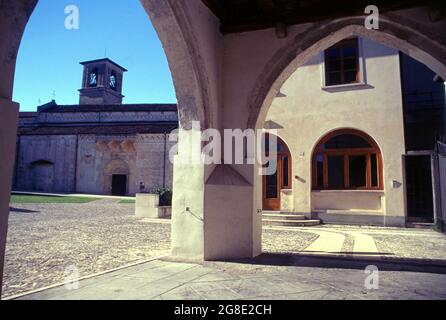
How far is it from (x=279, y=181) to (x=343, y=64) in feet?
15.8

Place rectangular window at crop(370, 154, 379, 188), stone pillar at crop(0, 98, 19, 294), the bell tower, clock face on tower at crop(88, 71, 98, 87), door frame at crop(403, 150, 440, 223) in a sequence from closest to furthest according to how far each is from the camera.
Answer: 1. stone pillar at crop(0, 98, 19, 294)
2. door frame at crop(403, 150, 440, 223)
3. rectangular window at crop(370, 154, 379, 188)
4. the bell tower
5. clock face on tower at crop(88, 71, 98, 87)

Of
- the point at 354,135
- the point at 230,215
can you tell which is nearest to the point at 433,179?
the point at 354,135

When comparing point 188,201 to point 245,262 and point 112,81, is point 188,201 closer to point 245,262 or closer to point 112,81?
point 245,262

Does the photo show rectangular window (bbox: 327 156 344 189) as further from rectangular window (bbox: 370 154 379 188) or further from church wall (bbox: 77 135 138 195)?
church wall (bbox: 77 135 138 195)

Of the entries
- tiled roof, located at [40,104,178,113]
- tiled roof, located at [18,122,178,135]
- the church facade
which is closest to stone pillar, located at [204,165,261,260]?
the church facade

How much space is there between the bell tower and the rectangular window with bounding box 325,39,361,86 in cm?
3656

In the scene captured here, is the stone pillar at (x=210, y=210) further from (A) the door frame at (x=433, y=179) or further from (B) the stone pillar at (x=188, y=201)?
(A) the door frame at (x=433, y=179)

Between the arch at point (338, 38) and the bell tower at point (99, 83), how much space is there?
41.6 m

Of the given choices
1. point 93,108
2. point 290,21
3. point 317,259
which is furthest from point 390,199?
point 93,108

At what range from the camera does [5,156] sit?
2312 mm

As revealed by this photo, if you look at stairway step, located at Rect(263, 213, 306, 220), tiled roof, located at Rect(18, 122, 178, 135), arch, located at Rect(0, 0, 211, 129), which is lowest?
stairway step, located at Rect(263, 213, 306, 220)

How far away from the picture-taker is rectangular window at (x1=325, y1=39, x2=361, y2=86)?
1230 cm

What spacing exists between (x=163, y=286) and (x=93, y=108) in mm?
35093
